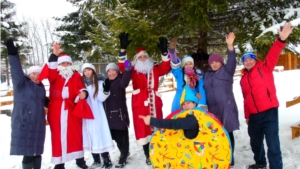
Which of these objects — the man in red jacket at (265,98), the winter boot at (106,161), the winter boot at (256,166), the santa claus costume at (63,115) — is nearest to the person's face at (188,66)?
the man in red jacket at (265,98)

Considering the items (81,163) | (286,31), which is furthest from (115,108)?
(286,31)

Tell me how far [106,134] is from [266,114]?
254cm

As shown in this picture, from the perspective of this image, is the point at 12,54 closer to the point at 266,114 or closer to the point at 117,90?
the point at 117,90

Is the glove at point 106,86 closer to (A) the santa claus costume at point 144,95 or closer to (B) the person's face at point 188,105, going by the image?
(A) the santa claus costume at point 144,95

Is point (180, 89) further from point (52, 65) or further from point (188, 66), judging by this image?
point (52, 65)

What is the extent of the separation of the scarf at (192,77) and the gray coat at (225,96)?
0.26 m

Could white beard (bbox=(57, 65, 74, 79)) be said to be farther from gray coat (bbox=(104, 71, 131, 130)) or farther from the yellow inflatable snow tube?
the yellow inflatable snow tube

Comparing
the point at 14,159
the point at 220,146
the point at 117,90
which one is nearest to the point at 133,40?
the point at 117,90

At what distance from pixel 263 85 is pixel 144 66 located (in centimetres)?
189

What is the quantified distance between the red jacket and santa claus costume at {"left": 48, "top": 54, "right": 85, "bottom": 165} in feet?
8.76

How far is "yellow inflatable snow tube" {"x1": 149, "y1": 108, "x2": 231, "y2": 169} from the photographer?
320cm

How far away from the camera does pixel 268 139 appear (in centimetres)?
373

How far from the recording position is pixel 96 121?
430 cm

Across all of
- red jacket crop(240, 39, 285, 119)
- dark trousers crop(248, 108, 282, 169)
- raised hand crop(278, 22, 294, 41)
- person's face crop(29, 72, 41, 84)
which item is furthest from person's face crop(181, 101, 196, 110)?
person's face crop(29, 72, 41, 84)
